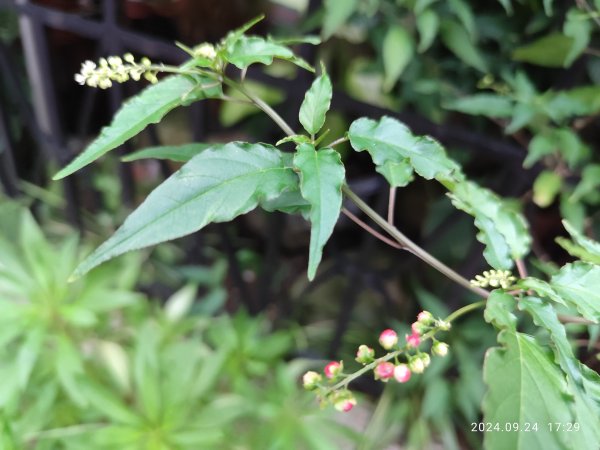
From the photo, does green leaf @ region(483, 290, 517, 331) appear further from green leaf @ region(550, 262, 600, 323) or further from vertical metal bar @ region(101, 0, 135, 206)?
vertical metal bar @ region(101, 0, 135, 206)

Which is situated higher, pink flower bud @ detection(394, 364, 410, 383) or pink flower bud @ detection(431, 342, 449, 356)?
pink flower bud @ detection(431, 342, 449, 356)

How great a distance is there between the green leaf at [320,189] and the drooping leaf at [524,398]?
178 millimetres

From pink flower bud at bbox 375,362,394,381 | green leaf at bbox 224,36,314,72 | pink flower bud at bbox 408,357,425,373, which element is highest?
green leaf at bbox 224,36,314,72

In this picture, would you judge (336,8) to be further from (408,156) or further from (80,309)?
(80,309)

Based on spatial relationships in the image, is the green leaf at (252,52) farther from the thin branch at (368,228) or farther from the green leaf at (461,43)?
the green leaf at (461,43)

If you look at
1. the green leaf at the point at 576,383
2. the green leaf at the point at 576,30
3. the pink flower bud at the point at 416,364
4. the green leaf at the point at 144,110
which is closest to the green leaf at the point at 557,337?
the green leaf at the point at 576,383

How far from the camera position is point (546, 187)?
92cm

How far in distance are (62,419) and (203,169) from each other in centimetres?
82

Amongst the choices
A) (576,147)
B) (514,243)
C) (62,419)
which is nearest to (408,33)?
(576,147)

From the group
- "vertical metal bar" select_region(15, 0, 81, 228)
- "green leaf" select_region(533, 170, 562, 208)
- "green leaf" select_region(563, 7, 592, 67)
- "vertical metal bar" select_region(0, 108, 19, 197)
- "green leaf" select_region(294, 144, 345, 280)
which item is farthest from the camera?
"vertical metal bar" select_region(0, 108, 19, 197)

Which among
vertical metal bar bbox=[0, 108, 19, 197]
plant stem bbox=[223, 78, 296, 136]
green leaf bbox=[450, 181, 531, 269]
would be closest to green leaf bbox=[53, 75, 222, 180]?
plant stem bbox=[223, 78, 296, 136]

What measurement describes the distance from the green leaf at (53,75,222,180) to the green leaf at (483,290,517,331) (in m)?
0.32

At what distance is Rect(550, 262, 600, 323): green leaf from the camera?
493 mm

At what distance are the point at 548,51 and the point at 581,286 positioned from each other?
0.52 metres
